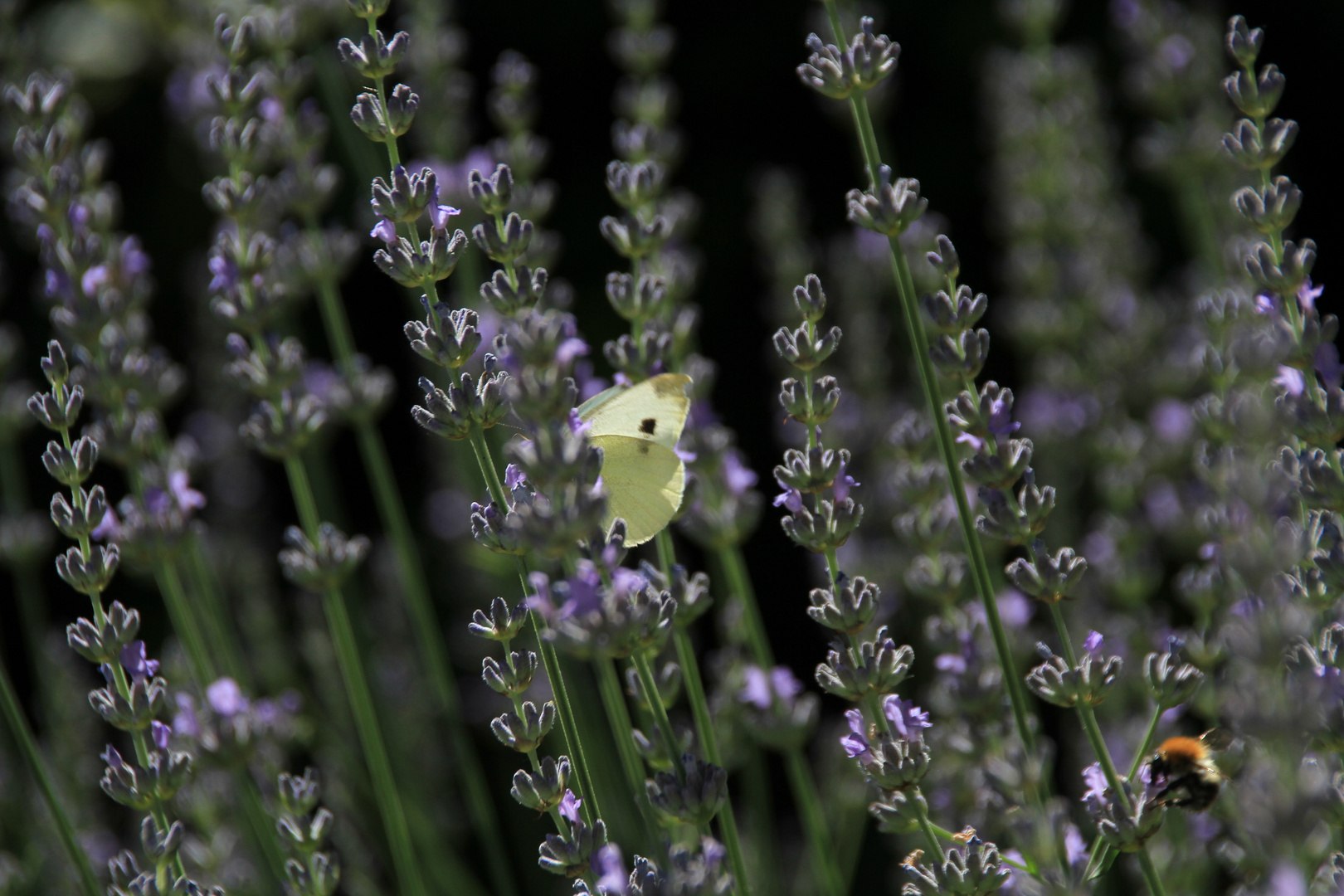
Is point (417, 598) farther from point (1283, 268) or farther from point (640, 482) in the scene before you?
point (1283, 268)

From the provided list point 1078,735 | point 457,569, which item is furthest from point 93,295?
point 1078,735

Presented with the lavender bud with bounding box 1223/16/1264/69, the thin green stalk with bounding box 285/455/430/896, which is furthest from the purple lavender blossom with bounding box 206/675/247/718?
the lavender bud with bounding box 1223/16/1264/69

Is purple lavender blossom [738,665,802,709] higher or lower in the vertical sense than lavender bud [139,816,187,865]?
lower

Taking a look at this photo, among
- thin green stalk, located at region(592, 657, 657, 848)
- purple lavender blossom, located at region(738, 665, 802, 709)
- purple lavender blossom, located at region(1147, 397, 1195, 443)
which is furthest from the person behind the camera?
purple lavender blossom, located at region(1147, 397, 1195, 443)

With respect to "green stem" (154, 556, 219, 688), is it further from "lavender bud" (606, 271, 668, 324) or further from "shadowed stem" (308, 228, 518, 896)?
"lavender bud" (606, 271, 668, 324)

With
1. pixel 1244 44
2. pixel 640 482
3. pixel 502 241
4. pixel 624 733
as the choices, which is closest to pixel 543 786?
pixel 624 733

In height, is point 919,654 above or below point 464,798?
above

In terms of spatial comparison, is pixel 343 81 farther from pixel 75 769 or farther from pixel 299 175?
pixel 75 769
